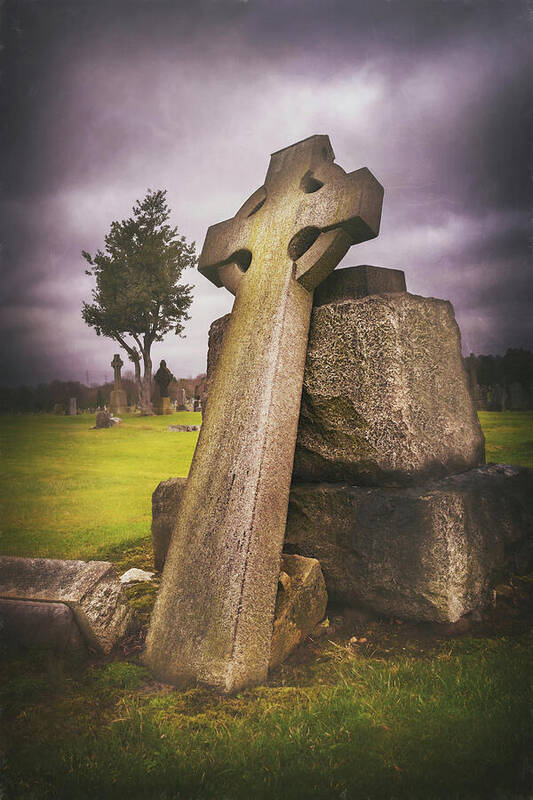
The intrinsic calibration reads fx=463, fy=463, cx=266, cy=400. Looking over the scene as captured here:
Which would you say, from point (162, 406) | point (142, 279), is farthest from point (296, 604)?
point (162, 406)

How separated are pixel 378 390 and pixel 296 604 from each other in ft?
4.10

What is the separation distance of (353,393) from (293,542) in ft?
3.30

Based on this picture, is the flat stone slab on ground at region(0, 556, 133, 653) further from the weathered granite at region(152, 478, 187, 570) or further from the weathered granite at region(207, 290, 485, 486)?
the weathered granite at region(207, 290, 485, 486)

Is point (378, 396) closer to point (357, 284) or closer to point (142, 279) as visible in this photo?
point (357, 284)

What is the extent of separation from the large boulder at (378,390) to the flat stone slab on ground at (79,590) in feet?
4.23

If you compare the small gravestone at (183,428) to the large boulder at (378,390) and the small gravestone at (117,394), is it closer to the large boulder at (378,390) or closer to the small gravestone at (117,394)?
the small gravestone at (117,394)

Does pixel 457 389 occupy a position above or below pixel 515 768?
above

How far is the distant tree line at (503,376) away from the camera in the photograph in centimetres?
368

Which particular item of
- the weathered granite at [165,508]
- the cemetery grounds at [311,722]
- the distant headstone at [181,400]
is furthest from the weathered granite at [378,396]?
the distant headstone at [181,400]

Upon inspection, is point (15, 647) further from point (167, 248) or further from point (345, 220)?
point (167, 248)

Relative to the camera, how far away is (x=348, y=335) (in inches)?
109

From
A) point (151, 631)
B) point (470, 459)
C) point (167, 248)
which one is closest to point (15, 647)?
point (151, 631)

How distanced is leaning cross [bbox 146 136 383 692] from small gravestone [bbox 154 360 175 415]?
17181 millimetres

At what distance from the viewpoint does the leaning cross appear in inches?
82.8
